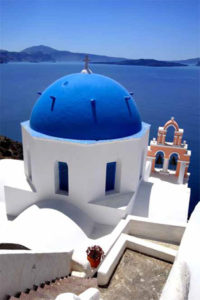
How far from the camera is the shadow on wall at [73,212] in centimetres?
783

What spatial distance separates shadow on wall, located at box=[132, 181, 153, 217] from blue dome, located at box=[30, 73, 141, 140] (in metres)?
2.64

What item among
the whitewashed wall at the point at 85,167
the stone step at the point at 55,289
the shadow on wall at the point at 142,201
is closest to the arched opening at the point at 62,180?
the whitewashed wall at the point at 85,167

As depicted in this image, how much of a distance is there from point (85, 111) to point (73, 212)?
3.32 metres

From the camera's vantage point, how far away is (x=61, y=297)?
2.88 meters

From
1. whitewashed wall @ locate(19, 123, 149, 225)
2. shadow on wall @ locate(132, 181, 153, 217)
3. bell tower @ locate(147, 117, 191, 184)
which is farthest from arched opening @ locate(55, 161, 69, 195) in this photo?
bell tower @ locate(147, 117, 191, 184)

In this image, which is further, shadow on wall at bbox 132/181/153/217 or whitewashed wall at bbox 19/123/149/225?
shadow on wall at bbox 132/181/153/217

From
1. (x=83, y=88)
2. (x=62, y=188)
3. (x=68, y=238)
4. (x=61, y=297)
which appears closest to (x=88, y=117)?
(x=83, y=88)

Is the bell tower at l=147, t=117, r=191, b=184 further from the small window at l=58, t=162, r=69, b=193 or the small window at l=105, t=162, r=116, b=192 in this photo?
the small window at l=58, t=162, r=69, b=193

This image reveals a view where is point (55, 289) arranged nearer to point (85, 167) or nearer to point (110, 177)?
point (85, 167)

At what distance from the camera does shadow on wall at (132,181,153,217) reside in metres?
8.81

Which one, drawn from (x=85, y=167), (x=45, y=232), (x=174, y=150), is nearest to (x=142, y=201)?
(x=85, y=167)

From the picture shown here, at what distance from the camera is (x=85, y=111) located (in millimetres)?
7676

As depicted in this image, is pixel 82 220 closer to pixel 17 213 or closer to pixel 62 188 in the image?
pixel 62 188

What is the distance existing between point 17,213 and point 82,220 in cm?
278
